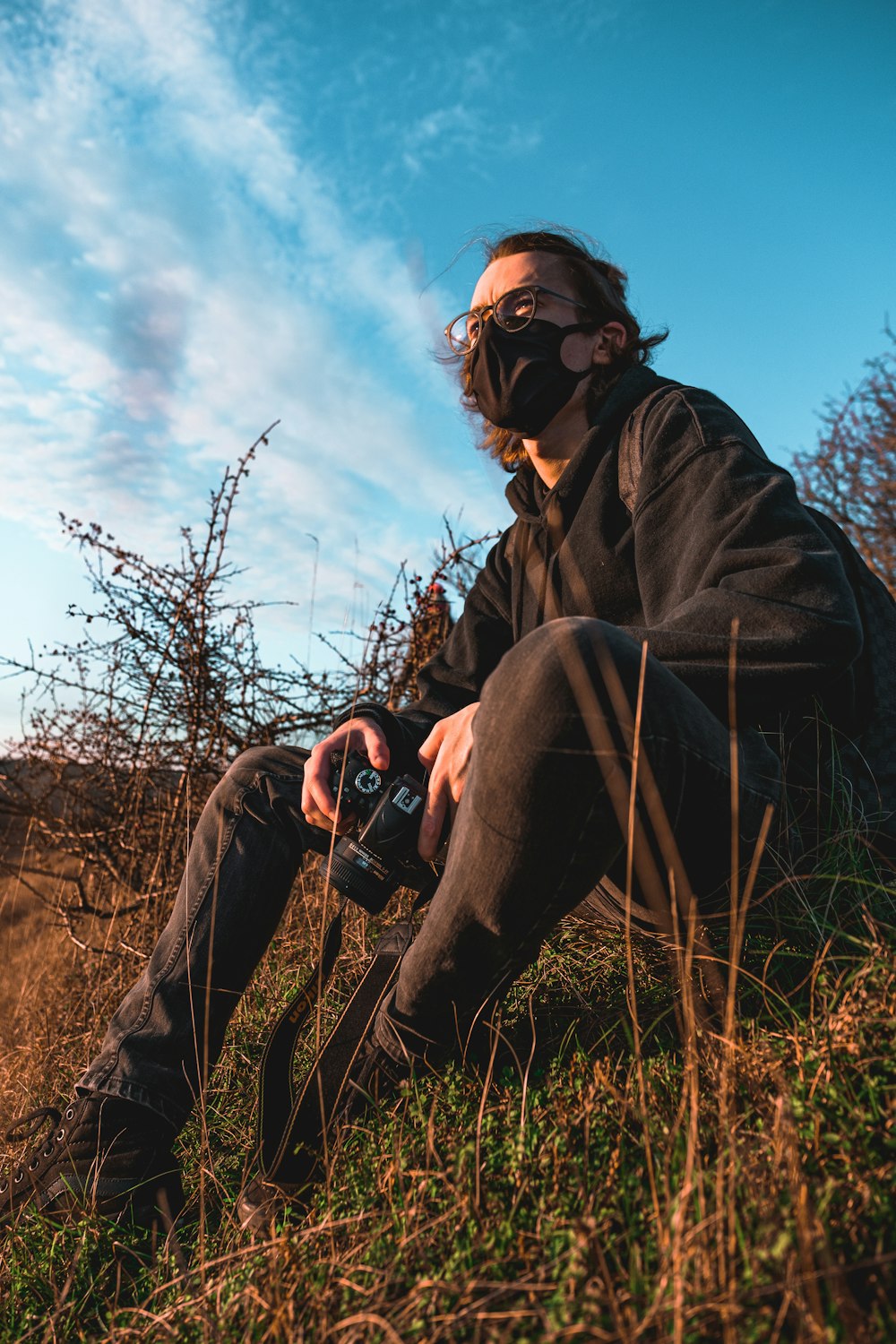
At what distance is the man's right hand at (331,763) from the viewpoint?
1.83 metres

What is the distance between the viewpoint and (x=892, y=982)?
128 centimetres

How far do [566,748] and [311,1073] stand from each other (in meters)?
0.85

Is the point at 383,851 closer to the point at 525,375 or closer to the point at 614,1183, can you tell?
the point at 614,1183

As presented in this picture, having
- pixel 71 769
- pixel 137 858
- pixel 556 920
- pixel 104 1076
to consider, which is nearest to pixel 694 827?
pixel 556 920

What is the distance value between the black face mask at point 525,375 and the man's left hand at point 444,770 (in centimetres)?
128

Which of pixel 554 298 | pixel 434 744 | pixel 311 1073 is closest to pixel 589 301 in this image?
pixel 554 298

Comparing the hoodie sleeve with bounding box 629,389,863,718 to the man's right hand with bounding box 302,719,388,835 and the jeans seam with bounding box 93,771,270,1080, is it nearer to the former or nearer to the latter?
the man's right hand with bounding box 302,719,388,835

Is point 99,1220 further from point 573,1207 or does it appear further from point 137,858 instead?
point 137,858

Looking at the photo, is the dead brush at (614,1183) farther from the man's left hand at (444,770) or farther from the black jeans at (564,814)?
the man's left hand at (444,770)

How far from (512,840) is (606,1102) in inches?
18.5

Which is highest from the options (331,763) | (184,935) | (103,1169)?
(331,763)

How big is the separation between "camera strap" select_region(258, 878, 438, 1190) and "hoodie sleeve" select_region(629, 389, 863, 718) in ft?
2.48

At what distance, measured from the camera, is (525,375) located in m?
2.51

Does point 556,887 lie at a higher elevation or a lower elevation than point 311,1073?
higher
